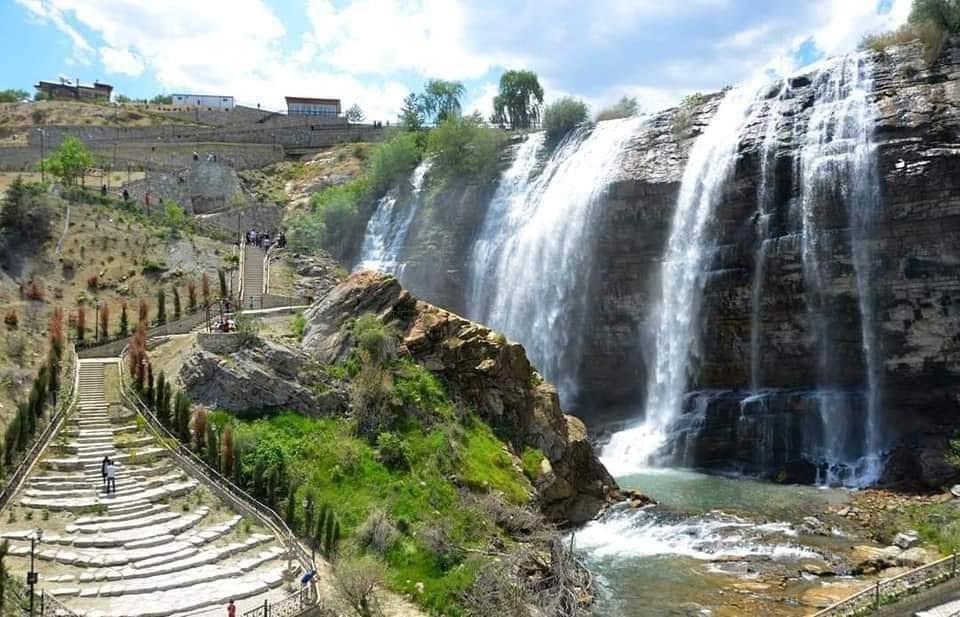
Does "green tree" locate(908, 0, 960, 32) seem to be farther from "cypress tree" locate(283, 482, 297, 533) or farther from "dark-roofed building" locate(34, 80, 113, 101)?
"dark-roofed building" locate(34, 80, 113, 101)

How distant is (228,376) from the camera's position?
85.3ft

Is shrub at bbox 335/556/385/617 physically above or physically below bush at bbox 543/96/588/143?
below

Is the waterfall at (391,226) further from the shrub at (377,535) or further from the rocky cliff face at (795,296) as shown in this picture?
the shrub at (377,535)

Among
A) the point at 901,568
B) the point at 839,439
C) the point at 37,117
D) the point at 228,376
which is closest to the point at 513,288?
the point at 839,439

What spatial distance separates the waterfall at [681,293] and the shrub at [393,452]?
16.7 metres

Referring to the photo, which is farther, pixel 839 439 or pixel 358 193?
pixel 358 193

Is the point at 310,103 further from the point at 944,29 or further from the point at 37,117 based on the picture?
the point at 944,29

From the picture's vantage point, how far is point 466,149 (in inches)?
2264

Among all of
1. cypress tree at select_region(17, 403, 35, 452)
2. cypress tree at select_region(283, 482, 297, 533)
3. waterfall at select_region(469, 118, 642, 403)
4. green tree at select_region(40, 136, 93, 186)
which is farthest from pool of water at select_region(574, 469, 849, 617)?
green tree at select_region(40, 136, 93, 186)

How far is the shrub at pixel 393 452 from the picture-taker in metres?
23.7

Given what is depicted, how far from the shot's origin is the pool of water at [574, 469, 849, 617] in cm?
2036

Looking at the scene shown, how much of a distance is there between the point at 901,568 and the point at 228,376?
70.9 ft

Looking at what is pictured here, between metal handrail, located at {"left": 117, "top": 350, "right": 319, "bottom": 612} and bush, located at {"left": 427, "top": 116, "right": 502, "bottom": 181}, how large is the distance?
3460 centimetres

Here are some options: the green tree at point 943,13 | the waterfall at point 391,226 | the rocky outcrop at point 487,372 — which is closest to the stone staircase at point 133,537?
the rocky outcrop at point 487,372
